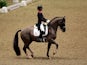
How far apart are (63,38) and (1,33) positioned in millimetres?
4485

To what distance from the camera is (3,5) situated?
39.5 meters

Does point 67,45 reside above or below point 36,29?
below

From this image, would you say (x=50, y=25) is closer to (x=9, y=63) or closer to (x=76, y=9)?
(x=9, y=63)

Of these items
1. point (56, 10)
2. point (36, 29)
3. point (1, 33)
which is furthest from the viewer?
point (56, 10)

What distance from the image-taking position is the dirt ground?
16.3 m

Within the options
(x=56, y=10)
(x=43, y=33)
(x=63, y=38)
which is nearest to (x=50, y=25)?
(x=43, y=33)

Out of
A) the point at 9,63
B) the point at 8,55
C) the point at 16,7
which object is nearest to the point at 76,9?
the point at 16,7

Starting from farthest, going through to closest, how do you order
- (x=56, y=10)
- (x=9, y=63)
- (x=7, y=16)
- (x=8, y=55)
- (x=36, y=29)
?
(x=56, y=10), (x=7, y=16), (x=8, y=55), (x=36, y=29), (x=9, y=63)

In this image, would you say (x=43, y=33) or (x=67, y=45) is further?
(x=67, y=45)

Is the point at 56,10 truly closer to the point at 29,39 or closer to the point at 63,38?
the point at 63,38

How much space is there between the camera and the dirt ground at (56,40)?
16.3 metres

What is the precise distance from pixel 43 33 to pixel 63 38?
25.4 ft

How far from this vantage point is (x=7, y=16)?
3469cm

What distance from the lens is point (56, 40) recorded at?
2412cm
